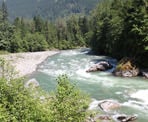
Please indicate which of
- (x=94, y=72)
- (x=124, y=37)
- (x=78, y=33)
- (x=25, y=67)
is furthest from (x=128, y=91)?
(x=78, y=33)

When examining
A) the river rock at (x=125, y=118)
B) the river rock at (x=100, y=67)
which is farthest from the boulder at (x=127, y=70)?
the river rock at (x=125, y=118)

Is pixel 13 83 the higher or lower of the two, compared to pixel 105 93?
higher

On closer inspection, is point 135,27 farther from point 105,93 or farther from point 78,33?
point 78,33

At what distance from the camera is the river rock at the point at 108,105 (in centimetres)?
3884

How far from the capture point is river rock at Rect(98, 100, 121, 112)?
3884 cm

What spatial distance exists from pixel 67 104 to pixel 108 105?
21.4 m

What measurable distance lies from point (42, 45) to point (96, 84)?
9044cm

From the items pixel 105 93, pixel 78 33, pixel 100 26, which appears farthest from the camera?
pixel 78 33

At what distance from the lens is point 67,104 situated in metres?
18.8

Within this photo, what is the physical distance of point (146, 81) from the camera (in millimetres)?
54312

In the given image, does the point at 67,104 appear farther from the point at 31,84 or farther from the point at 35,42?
the point at 35,42

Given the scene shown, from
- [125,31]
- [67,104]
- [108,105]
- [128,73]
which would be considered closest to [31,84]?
[67,104]

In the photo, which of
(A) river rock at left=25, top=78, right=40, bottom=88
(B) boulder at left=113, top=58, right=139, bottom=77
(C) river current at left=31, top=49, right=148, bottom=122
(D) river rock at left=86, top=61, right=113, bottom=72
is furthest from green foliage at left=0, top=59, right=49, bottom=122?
(D) river rock at left=86, top=61, right=113, bottom=72

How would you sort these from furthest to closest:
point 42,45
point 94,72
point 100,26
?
point 42,45 < point 100,26 < point 94,72
